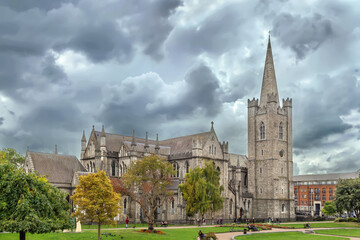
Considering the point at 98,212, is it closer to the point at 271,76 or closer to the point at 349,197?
the point at 349,197

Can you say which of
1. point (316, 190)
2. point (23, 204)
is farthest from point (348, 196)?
point (316, 190)

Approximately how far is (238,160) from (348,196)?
23588 mm

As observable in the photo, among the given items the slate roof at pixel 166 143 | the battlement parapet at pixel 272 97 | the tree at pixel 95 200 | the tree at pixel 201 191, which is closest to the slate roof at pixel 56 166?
the slate roof at pixel 166 143

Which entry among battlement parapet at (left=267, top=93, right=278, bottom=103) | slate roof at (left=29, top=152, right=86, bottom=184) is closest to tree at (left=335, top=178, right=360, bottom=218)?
battlement parapet at (left=267, top=93, right=278, bottom=103)

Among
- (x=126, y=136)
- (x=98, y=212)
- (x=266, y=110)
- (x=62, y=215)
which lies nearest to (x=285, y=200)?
(x=266, y=110)

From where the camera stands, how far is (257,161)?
9094cm

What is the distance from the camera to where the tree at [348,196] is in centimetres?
7619

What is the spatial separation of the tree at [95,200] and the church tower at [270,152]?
2031 inches

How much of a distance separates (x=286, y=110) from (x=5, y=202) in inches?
2983

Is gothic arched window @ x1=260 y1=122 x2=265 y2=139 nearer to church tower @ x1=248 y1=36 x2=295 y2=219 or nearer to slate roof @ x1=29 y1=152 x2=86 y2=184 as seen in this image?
church tower @ x1=248 y1=36 x2=295 y2=219

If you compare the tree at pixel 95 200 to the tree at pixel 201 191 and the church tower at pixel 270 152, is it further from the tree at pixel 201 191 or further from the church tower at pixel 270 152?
the church tower at pixel 270 152

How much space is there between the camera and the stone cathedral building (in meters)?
76.7

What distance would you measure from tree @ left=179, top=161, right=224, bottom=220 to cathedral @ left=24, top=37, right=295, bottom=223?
4.34 m

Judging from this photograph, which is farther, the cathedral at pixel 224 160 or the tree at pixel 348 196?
the tree at pixel 348 196
